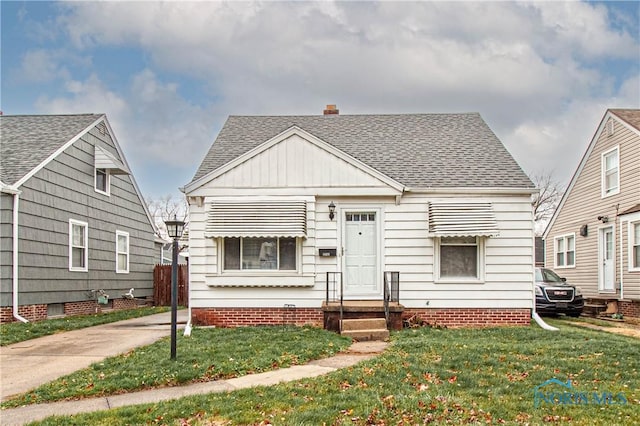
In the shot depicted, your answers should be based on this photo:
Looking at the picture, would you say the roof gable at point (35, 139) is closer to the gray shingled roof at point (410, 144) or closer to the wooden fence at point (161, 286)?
the gray shingled roof at point (410, 144)

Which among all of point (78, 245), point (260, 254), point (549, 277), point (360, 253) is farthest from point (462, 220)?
point (78, 245)

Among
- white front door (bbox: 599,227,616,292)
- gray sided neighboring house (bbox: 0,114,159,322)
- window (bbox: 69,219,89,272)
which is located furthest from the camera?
white front door (bbox: 599,227,616,292)

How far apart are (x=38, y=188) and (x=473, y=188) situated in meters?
10.2

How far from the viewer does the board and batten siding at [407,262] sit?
39.7 ft

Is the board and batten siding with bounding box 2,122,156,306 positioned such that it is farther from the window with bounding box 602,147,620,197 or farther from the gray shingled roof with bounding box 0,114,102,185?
the window with bounding box 602,147,620,197

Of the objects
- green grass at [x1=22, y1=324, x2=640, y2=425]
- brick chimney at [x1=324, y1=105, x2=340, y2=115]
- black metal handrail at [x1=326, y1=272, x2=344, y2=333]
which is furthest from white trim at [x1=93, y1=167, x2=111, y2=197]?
green grass at [x1=22, y1=324, x2=640, y2=425]

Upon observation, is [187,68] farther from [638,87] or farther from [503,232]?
[638,87]

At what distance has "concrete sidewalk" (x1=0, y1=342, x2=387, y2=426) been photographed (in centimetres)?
568

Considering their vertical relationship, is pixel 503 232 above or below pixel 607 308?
above

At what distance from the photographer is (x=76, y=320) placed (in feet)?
46.3

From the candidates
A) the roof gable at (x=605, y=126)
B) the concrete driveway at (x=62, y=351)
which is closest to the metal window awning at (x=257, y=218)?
the concrete driveway at (x=62, y=351)

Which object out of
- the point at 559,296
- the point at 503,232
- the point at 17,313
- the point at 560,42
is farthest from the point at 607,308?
the point at 17,313

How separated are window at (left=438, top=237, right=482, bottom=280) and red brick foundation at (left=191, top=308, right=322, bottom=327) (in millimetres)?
2824

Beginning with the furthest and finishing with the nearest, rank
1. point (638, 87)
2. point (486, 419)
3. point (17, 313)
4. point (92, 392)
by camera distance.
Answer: point (638, 87) → point (17, 313) → point (92, 392) → point (486, 419)
